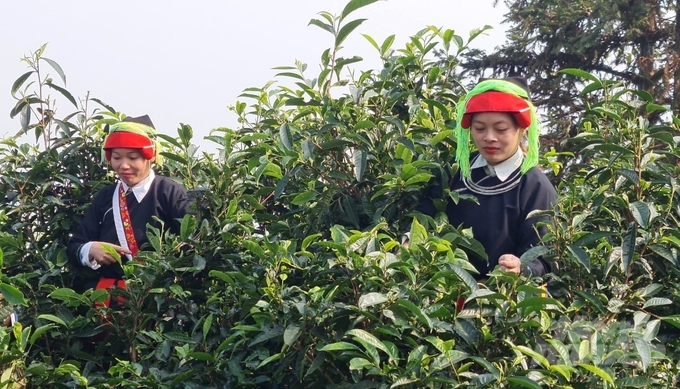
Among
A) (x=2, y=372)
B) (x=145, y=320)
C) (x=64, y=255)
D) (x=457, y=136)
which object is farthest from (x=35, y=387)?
(x=457, y=136)

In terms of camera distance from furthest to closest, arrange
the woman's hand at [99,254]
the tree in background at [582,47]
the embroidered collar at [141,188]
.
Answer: the tree in background at [582,47] < the embroidered collar at [141,188] < the woman's hand at [99,254]

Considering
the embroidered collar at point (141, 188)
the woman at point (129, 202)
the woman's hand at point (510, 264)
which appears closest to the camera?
the woman's hand at point (510, 264)

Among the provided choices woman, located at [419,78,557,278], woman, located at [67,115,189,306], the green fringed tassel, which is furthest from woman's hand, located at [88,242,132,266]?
woman, located at [419,78,557,278]

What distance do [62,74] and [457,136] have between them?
1.89m

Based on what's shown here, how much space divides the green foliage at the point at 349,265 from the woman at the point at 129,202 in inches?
4.5

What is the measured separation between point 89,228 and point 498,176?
1.92 m

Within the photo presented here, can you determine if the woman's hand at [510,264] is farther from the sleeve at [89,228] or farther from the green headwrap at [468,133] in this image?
the sleeve at [89,228]

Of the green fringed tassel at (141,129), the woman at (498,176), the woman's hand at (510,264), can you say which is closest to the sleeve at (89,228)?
the green fringed tassel at (141,129)

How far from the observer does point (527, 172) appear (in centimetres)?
362

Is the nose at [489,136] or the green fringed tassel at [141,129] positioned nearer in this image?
the nose at [489,136]

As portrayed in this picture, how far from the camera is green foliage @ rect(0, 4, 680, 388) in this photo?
2770 mm

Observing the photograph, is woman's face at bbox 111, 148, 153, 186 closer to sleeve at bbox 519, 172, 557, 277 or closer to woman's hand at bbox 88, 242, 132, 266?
woman's hand at bbox 88, 242, 132, 266

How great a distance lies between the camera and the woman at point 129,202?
14.3ft

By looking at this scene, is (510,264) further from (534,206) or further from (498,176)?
(498,176)
